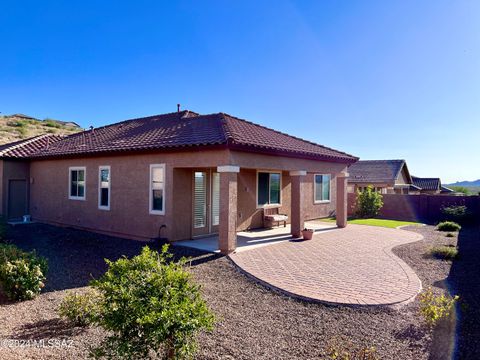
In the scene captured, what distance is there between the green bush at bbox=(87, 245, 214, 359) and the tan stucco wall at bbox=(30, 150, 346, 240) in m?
6.92

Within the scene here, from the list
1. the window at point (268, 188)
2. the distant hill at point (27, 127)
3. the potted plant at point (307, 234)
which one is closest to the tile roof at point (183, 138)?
the window at point (268, 188)

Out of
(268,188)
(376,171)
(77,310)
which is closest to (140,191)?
(268,188)

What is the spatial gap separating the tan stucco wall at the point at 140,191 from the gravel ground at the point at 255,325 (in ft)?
12.0

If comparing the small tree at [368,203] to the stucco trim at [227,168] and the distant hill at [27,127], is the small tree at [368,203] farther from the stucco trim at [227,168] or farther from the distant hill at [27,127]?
the distant hill at [27,127]

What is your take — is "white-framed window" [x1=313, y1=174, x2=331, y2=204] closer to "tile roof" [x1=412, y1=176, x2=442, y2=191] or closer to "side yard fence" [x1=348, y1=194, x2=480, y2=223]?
"side yard fence" [x1=348, y1=194, x2=480, y2=223]

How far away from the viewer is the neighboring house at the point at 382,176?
3303 centimetres

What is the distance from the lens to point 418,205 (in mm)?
23406

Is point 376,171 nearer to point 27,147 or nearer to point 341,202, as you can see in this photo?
point 341,202

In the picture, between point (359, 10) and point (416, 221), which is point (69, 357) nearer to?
point (359, 10)

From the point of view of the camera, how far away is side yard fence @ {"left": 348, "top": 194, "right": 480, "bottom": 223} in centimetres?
2191

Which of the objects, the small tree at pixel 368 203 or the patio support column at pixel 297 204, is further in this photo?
the small tree at pixel 368 203

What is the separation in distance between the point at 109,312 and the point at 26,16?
46.0 feet

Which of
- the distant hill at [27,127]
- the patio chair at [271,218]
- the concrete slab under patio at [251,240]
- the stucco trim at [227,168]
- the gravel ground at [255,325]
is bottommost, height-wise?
the gravel ground at [255,325]

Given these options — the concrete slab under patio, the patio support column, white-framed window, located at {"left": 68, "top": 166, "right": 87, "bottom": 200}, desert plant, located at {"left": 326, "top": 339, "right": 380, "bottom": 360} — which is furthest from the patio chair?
desert plant, located at {"left": 326, "top": 339, "right": 380, "bottom": 360}
